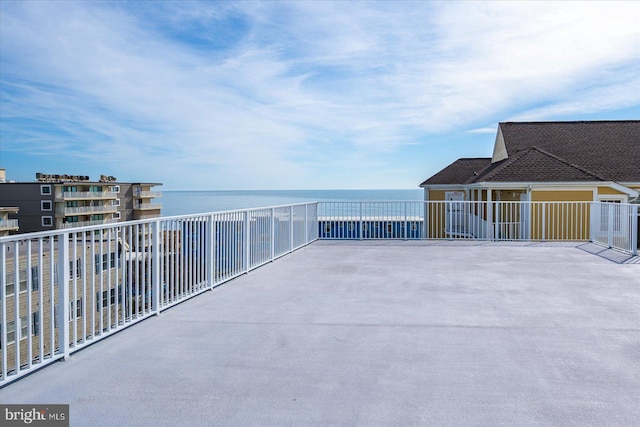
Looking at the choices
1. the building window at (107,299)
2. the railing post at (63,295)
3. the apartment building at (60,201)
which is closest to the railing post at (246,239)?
the building window at (107,299)

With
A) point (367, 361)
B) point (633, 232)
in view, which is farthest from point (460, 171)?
point (367, 361)

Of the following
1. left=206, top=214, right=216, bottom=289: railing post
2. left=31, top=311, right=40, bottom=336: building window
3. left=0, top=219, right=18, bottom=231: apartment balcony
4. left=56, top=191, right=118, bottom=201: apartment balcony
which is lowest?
left=0, top=219, right=18, bottom=231: apartment balcony

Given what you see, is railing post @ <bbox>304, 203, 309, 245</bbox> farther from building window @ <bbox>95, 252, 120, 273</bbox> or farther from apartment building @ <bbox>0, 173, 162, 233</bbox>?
apartment building @ <bbox>0, 173, 162, 233</bbox>

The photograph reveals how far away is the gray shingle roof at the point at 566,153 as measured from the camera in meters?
14.8

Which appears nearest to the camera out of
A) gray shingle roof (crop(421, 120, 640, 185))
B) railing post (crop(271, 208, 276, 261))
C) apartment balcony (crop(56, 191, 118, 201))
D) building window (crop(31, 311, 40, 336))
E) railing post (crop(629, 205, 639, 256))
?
building window (crop(31, 311, 40, 336))

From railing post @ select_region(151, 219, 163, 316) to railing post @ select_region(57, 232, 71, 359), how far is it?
→ 44.3 inches

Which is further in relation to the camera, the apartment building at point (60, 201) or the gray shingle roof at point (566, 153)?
the apartment building at point (60, 201)

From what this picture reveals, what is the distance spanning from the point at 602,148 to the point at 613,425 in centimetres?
1878

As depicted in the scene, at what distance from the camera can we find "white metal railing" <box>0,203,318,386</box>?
9.96 ft

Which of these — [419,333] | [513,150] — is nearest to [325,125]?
[513,150]

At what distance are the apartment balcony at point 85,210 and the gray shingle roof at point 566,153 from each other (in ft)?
132

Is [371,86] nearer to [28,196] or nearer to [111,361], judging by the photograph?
[111,361]

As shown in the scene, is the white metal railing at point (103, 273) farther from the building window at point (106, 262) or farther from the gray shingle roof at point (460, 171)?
the gray shingle roof at point (460, 171)

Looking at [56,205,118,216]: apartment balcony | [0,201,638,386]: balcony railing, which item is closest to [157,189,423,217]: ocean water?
[56,205,118,216]: apartment balcony
